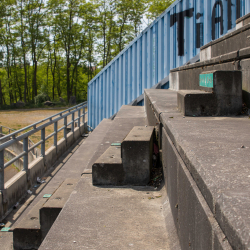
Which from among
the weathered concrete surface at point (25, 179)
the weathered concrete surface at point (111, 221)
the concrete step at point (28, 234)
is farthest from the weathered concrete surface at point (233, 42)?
the weathered concrete surface at point (25, 179)

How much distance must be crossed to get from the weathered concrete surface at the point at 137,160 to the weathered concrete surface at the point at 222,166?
381mm

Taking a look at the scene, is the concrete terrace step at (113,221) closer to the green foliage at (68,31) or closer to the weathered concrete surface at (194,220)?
the weathered concrete surface at (194,220)

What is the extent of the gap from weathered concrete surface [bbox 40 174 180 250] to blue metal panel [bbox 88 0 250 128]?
454cm

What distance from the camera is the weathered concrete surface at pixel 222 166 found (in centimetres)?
85

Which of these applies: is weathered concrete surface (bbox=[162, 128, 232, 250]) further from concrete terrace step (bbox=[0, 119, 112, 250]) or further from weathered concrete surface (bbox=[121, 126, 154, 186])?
concrete terrace step (bbox=[0, 119, 112, 250])

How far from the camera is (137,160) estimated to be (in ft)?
8.66

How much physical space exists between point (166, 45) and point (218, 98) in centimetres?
541

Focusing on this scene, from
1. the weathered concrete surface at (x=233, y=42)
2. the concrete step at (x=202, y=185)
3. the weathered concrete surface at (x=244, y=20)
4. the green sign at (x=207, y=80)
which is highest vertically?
the weathered concrete surface at (x=244, y=20)

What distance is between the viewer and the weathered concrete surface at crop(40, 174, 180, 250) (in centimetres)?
180

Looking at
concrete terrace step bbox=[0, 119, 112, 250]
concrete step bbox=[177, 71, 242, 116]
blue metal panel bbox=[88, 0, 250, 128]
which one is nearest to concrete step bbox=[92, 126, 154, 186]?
concrete step bbox=[177, 71, 242, 116]

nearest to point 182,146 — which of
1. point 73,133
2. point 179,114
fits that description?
point 179,114

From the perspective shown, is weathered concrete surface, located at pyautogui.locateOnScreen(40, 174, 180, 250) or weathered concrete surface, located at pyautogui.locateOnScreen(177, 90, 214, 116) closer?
weathered concrete surface, located at pyautogui.locateOnScreen(40, 174, 180, 250)

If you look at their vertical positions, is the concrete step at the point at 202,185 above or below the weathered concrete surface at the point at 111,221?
above

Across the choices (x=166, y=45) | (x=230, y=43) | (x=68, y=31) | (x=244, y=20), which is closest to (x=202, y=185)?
(x=230, y=43)
